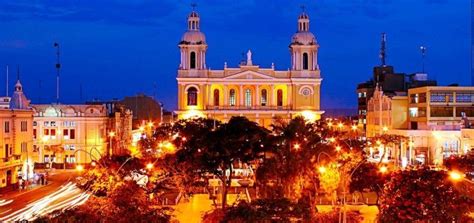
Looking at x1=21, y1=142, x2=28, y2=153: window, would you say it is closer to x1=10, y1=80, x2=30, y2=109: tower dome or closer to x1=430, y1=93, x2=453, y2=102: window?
x1=10, y1=80, x2=30, y2=109: tower dome

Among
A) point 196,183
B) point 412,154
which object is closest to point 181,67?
point 412,154

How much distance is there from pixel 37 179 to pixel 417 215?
4332 centimetres

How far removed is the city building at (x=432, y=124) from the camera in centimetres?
7094

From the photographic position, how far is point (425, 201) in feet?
89.8

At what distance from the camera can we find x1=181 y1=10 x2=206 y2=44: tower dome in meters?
99.5

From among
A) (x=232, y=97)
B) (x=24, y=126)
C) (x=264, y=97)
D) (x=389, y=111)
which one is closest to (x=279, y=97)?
(x=264, y=97)

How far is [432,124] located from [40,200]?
42570mm

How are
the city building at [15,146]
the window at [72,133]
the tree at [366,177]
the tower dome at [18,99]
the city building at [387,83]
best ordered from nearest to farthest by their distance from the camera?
the tree at [366,177], the city building at [15,146], the tower dome at [18,99], the window at [72,133], the city building at [387,83]

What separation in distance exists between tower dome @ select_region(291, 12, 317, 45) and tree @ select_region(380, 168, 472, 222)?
72.3 metres

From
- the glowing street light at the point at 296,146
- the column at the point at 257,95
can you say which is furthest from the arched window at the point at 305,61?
the glowing street light at the point at 296,146

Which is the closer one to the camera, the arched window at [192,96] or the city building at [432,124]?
the city building at [432,124]

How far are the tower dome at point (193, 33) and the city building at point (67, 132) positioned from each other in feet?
54.9

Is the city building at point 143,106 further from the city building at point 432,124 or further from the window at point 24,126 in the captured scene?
the window at point 24,126

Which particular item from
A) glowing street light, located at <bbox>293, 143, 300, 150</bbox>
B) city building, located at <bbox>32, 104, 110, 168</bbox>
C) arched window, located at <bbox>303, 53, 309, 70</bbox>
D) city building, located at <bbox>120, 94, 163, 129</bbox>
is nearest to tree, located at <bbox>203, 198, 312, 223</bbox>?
glowing street light, located at <bbox>293, 143, 300, 150</bbox>
